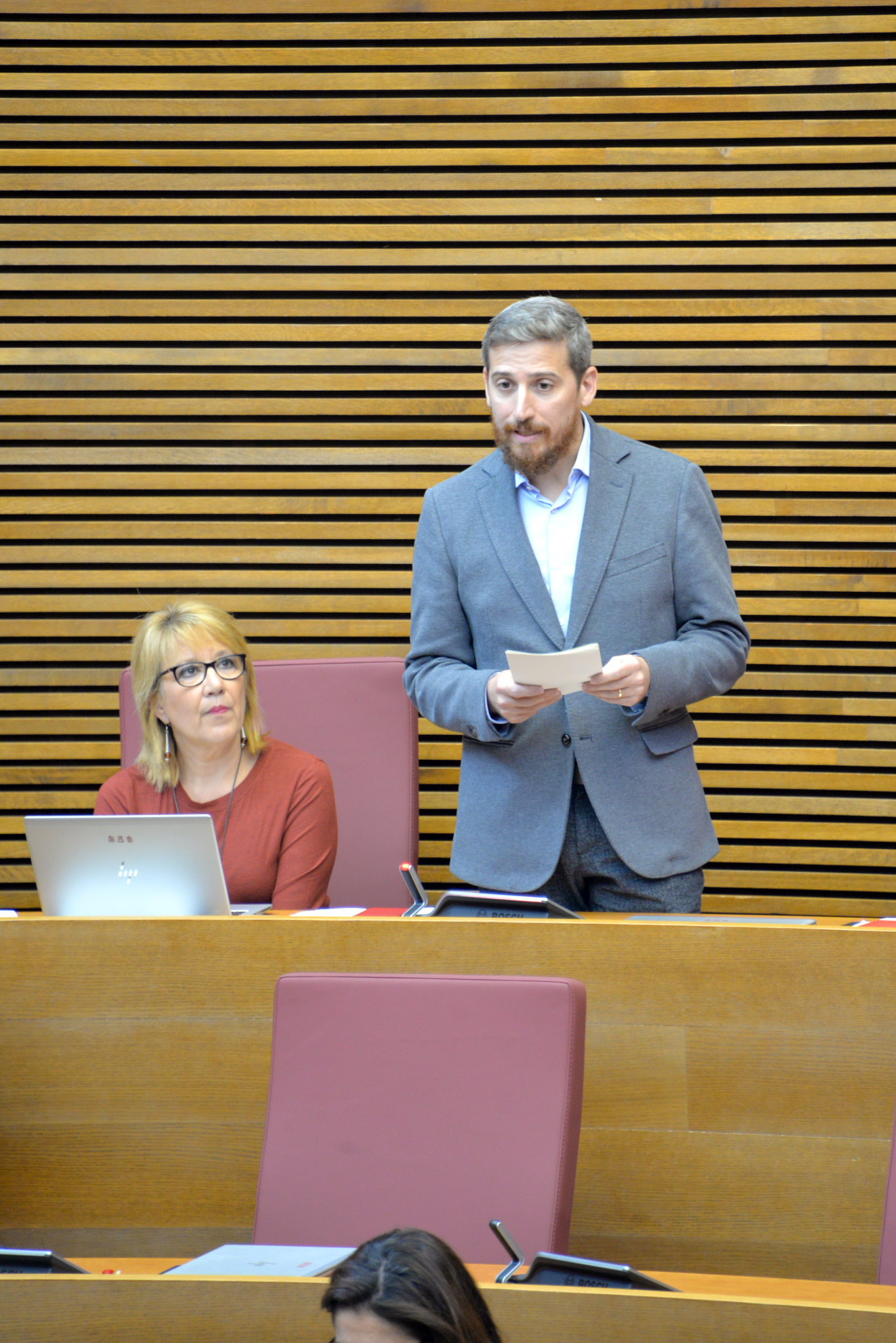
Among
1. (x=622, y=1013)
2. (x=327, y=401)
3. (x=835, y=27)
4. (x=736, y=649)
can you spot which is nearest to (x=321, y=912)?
(x=622, y=1013)

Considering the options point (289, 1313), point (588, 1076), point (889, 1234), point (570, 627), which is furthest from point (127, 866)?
point (889, 1234)

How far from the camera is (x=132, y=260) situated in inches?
147

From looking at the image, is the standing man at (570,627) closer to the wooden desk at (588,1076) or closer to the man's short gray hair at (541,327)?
the man's short gray hair at (541,327)

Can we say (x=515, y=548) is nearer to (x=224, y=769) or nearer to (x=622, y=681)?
(x=622, y=681)

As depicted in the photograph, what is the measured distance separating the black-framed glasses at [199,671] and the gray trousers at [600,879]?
0.78m

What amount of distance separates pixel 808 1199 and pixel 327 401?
105 inches

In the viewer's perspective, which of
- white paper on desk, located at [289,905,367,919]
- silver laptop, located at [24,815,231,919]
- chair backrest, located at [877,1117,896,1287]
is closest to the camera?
chair backrest, located at [877,1117,896,1287]

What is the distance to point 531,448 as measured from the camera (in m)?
2.42

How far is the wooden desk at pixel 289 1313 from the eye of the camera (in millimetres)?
1092

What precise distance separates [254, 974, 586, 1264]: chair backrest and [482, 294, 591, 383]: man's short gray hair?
50.1 inches

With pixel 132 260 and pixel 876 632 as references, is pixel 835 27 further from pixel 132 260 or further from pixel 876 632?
pixel 132 260

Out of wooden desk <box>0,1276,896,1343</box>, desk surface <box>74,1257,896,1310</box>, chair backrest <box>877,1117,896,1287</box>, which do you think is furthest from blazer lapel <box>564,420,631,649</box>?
wooden desk <box>0,1276,896,1343</box>

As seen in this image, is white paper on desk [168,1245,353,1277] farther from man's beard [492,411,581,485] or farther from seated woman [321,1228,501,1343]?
man's beard [492,411,581,485]

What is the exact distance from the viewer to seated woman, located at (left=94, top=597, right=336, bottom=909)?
8.46 ft
